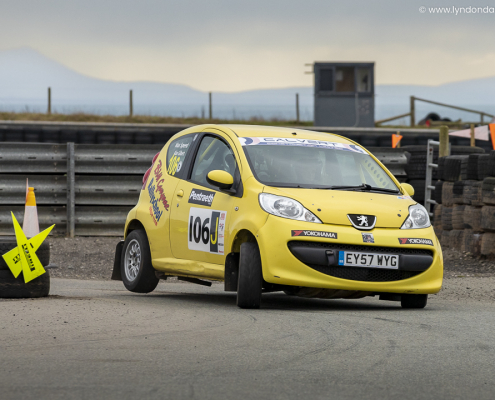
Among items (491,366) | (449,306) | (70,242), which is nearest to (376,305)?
(449,306)

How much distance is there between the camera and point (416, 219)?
750cm

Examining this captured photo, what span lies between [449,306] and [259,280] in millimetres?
2044

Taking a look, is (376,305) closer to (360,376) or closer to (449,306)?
(449,306)

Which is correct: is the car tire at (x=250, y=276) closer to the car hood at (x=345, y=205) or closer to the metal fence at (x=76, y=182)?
the car hood at (x=345, y=205)

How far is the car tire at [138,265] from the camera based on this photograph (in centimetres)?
873

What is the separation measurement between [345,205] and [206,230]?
1.36 m

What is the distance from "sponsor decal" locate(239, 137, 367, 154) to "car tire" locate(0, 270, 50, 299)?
2.23 m

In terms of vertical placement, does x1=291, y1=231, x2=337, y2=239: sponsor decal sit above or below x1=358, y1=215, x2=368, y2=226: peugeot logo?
below

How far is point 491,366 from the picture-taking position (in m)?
4.93

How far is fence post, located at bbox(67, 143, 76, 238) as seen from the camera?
51.6 feet

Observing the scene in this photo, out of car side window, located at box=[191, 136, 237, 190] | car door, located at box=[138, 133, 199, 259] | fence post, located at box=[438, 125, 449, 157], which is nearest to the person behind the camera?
car side window, located at box=[191, 136, 237, 190]

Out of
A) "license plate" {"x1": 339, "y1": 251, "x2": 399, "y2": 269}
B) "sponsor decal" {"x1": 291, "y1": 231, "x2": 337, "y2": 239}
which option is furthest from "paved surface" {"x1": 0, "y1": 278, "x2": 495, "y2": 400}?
"sponsor decal" {"x1": 291, "y1": 231, "x2": 337, "y2": 239}

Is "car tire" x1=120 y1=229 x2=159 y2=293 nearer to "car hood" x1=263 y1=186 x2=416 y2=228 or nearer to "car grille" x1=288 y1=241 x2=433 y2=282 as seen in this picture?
"car hood" x1=263 y1=186 x2=416 y2=228

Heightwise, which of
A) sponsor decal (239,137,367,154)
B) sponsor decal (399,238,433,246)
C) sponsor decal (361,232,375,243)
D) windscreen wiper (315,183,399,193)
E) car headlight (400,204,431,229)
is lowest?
sponsor decal (399,238,433,246)
